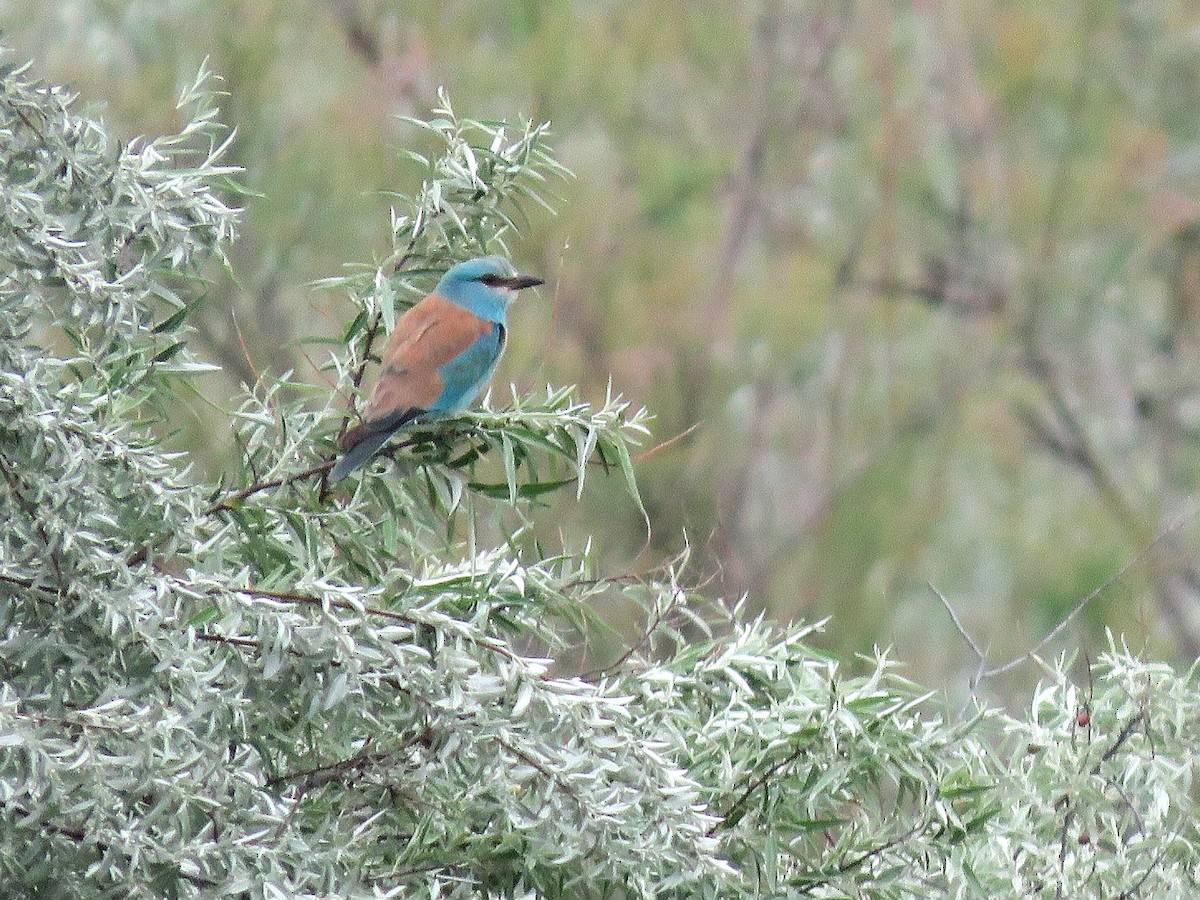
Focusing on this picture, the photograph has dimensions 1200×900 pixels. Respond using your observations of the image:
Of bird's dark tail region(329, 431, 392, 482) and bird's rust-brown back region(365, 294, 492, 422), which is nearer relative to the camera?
bird's dark tail region(329, 431, 392, 482)

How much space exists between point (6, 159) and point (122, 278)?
0.83 feet

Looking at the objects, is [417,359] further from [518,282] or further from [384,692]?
[384,692]

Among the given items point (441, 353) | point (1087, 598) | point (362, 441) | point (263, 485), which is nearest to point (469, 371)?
→ point (441, 353)

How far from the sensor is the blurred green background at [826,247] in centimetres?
954

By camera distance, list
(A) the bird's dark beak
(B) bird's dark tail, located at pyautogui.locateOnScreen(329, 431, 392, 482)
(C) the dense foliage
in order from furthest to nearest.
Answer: (A) the bird's dark beak
(B) bird's dark tail, located at pyautogui.locateOnScreen(329, 431, 392, 482)
(C) the dense foliage

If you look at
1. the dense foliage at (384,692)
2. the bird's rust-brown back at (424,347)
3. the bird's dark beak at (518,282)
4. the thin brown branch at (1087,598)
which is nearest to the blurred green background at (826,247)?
the bird's dark beak at (518,282)

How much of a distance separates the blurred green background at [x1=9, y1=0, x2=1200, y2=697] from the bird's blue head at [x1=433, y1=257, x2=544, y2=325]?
11.1ft

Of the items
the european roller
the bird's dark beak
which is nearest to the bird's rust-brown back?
the european roller

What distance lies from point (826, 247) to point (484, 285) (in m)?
8.68

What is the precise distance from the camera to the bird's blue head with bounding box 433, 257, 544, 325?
358 cm

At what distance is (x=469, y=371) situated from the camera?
3859 millimetres

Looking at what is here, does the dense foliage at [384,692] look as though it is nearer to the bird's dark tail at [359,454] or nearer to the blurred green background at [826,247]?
the bird's dark tail at [359,454]

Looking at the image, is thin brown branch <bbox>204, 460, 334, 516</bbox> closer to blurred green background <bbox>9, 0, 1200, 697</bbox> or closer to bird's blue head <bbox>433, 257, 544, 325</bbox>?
bird's blue head <bbox>433, 257, 544, 325</bbox>

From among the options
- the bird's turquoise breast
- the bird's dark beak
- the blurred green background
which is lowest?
the blurred green background
